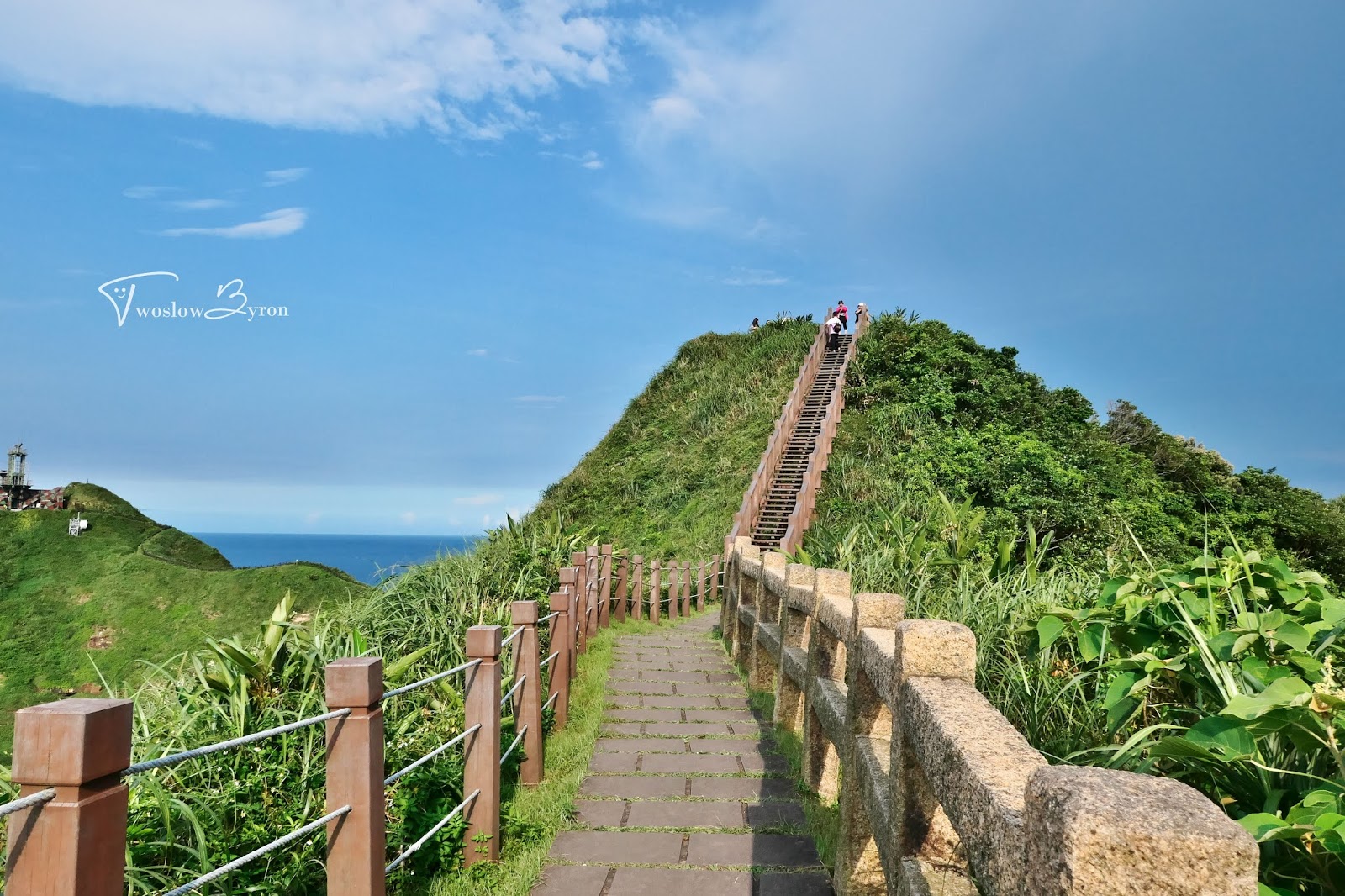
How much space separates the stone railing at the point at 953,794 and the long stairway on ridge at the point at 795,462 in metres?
11.9

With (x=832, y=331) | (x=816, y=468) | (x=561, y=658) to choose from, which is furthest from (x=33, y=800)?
(x=832, y=331)

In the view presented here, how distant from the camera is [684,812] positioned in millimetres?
4816

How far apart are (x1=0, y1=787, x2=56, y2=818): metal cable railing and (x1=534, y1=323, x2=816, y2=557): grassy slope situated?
16.2 metres

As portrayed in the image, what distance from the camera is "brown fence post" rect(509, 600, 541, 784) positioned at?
522 centimetres

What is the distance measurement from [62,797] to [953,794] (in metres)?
1.88

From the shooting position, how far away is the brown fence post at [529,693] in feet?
17.1

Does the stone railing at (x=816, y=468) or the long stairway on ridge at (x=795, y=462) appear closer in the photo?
the stone railing at (x=816, y=468)

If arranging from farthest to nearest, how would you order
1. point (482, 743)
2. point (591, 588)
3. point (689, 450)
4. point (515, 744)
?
point (689, 450) → point (591, 588) → point (515, 744) → point (482, 743)

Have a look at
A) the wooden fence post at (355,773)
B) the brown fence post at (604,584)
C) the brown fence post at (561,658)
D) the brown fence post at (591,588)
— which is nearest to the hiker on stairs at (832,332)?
the brown fence post at (604,584)

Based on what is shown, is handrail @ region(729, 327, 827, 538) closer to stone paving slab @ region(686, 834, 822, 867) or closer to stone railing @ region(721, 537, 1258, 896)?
stone railing @ region(721, 537, 1258, 896)

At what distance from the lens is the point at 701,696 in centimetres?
766

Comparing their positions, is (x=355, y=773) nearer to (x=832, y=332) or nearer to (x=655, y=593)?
(x=655, y=593)

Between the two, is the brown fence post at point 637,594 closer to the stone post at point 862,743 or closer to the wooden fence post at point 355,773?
the stone post at point 862,743

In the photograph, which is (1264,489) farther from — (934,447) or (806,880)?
(806,880)
